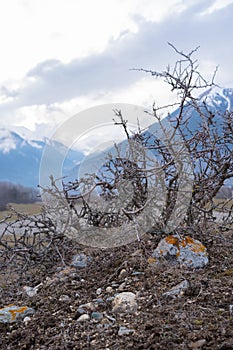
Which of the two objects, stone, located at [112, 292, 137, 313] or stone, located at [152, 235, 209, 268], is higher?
stone, located at [152, 235, 209, 268]

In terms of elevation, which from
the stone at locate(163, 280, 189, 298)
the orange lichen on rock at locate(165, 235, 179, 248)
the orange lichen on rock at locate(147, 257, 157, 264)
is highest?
the orange lichen on rock at locate(165, 235, 179, 248)

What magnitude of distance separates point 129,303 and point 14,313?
105cm

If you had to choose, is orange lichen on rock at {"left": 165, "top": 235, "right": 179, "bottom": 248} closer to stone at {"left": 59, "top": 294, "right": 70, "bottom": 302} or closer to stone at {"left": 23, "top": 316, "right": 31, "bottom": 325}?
stone at {"left": 59, "top": 294, "right": 70, "bottom": 302}

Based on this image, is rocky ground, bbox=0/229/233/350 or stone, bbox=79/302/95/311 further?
stone, bbox=79/302/95/311

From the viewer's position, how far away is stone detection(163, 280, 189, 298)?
3.54m

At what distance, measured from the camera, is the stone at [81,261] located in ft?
→ 15.9

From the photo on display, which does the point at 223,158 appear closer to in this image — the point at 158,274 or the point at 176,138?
the point at 176,138

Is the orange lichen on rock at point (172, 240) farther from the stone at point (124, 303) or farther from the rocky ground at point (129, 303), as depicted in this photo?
the stone at point (124, 303)

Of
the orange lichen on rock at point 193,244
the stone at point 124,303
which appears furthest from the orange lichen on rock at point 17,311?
the orange lichen on rock at point 193,244

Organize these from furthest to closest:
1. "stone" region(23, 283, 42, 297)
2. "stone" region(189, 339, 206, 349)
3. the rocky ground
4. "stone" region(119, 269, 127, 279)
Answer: "stone" region(23, 283, 42, 297) < "stone" region(119, 269, 127, 279) < the rocky ground < "stone" region(189, 339, 206, 349)

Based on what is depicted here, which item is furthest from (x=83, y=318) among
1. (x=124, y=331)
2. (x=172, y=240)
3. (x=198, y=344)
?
(x=172, y=240)

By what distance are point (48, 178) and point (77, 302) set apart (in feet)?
5.04

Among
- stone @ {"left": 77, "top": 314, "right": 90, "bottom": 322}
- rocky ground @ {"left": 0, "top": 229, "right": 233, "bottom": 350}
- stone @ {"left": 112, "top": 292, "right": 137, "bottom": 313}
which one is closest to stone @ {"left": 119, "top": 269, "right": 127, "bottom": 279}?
rocky ground @ {"left": 0, "top": 229, "right": 233, "bottom": 350}

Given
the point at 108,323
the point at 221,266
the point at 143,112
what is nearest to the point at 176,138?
the point at 143,112
